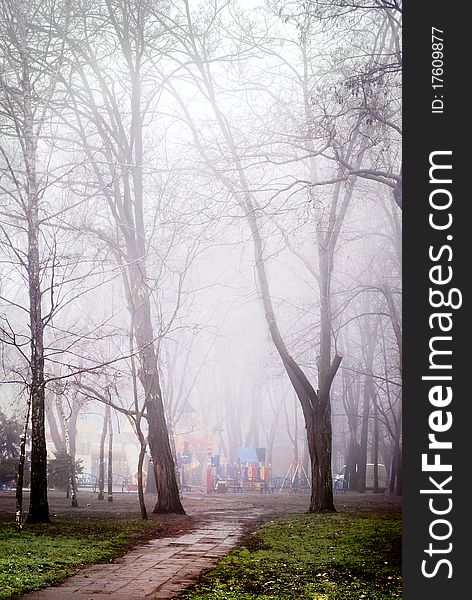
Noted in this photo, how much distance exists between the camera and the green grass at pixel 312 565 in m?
3.76

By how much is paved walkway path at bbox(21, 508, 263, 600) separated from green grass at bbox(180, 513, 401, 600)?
0.45 feet

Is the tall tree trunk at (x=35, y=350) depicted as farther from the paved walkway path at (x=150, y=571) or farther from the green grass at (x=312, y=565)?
the green grass at (x=312, y=565)

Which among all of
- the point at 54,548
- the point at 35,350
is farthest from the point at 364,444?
the point at 54,548

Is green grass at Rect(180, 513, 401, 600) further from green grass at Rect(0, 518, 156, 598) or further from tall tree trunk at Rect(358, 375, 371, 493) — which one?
tall tree trunk at Rect(358, 375, 371, 493)

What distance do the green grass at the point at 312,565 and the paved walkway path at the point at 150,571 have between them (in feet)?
0.45

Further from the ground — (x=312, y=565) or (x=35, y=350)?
(x=35, y=350)

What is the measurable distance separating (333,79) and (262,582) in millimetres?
5166

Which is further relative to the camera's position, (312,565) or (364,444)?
(364,444)

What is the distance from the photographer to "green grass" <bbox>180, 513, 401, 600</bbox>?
3756 millimetres

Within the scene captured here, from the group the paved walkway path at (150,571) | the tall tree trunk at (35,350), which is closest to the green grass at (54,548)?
the paved walkway path at (150,571)

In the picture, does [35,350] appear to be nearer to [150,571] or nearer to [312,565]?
[150,571]

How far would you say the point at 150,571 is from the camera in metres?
4.46

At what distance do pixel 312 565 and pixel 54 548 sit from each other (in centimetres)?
178

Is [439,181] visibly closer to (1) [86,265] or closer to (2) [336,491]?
(1) [86,265]
